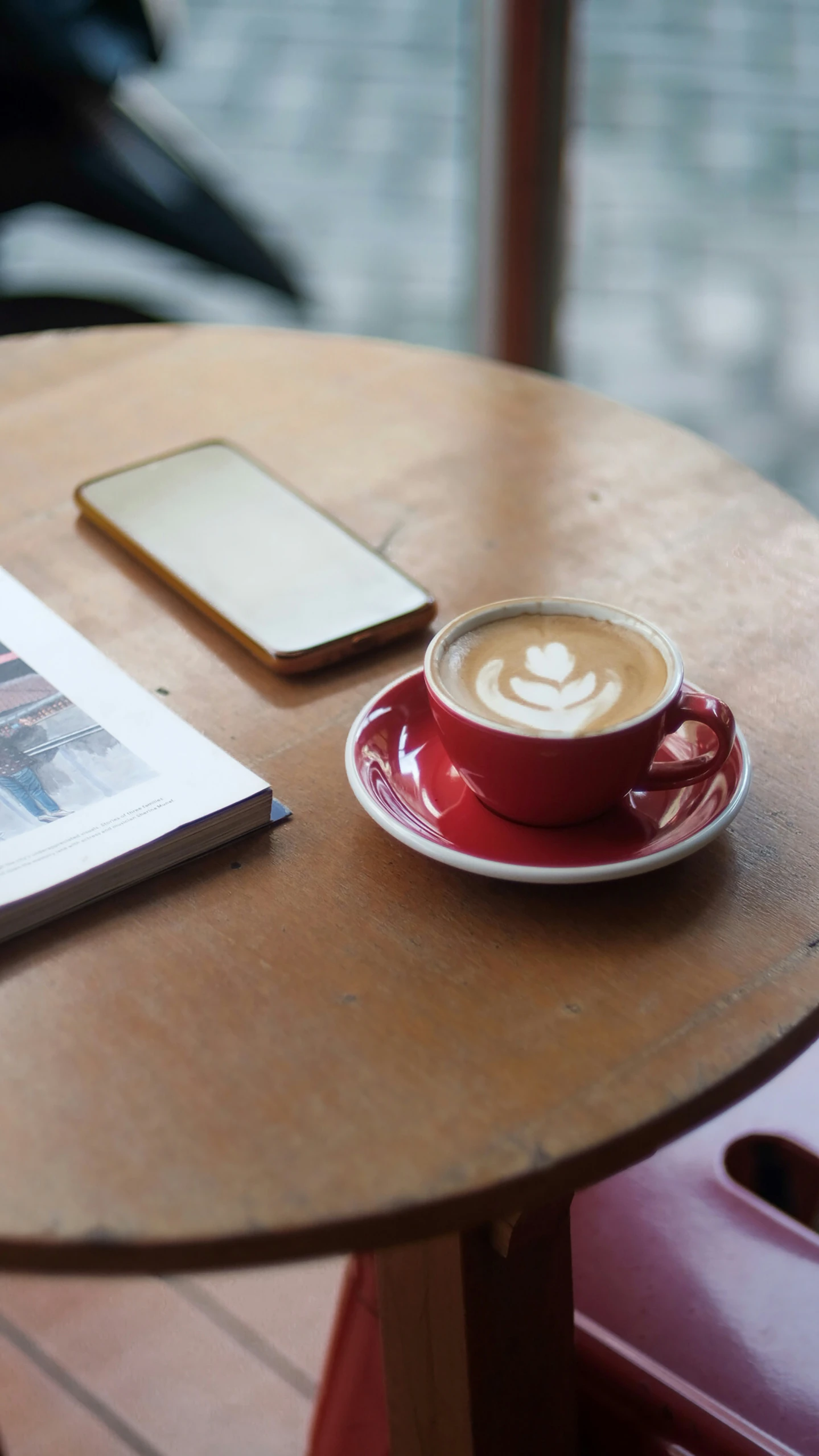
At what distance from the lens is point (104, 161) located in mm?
1522

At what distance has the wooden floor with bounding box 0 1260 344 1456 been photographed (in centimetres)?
104

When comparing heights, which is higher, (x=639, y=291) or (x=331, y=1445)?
(x=639, y=291)

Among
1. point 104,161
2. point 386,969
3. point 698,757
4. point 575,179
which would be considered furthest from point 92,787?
point 575,179

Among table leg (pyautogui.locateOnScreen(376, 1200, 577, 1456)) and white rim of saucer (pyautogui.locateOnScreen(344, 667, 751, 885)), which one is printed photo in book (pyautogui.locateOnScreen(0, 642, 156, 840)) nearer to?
white rim of saucer (pyautogui.locateOnScreen(344, 667, 751, 885))

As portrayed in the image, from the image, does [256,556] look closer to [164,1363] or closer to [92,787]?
[92,787]

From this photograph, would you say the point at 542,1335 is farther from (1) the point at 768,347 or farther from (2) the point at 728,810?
(1) the point at 768,347

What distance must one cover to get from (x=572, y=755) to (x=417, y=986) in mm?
116

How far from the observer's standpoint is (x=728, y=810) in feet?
1.93

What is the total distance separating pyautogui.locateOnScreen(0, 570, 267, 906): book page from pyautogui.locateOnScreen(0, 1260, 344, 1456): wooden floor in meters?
0.57

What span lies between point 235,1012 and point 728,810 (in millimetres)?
229

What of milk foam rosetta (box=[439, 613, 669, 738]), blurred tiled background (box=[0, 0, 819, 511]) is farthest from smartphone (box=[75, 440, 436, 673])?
blurred tiled background (box=[0, 0, 819, 511])

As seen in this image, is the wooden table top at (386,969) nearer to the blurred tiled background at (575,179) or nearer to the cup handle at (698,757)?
the cup handle at (698,757)

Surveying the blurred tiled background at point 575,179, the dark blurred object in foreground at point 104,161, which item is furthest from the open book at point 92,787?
the blurred tiled background at point 575,179

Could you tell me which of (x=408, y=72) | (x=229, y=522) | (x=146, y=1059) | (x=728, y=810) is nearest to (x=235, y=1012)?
(x=146, y=1059)
